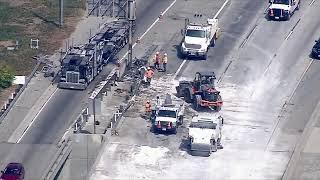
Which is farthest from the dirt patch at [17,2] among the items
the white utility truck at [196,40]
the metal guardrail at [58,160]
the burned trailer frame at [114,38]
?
the metal guardrail at [58,160]

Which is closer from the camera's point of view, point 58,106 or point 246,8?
point 58,106

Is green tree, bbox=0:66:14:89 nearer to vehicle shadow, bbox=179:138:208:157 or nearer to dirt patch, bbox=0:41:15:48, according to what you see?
dirt patch, bbox=0:41:15:48

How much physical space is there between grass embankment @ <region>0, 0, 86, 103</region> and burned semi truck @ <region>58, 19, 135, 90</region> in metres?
4.40

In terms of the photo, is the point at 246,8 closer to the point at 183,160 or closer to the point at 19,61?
the point at 19,61

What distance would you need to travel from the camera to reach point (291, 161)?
93.1 metres

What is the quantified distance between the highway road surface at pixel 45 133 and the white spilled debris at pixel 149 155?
20.1 ft

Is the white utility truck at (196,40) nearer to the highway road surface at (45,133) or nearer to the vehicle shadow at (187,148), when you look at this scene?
the highway road surface at (45,133)

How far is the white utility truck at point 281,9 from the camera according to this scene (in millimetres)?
118375

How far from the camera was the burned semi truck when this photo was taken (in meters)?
104

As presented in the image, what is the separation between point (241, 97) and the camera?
10394cm

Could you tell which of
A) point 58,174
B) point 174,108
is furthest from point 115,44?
point 58,174

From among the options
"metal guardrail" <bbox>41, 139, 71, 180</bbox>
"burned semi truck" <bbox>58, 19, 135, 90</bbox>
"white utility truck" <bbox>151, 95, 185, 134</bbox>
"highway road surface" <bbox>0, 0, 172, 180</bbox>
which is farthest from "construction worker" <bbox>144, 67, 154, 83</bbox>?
"metal guardrail" <bbox>41, 139, 71, 180</bbox>

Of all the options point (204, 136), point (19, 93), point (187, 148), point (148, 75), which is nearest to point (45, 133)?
point (19, 93)

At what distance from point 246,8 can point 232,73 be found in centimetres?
1623
